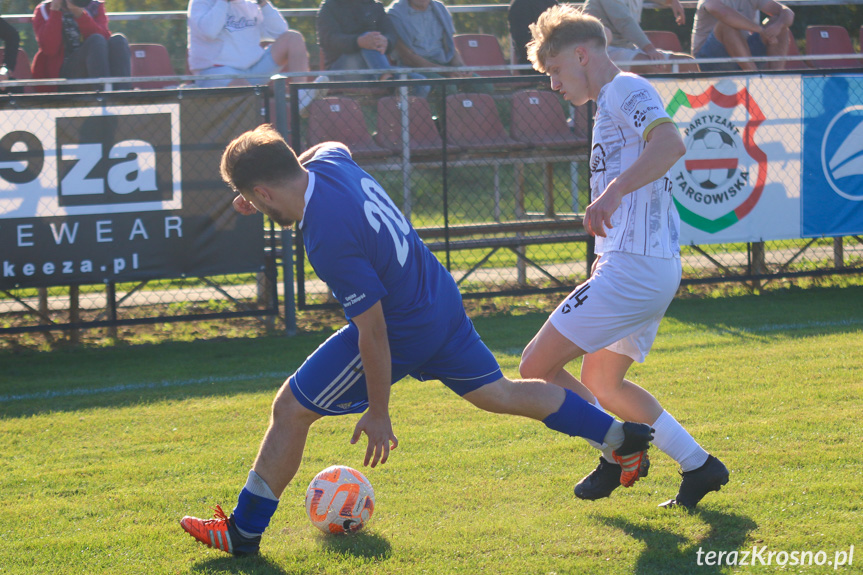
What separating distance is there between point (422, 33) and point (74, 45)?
11.9ft

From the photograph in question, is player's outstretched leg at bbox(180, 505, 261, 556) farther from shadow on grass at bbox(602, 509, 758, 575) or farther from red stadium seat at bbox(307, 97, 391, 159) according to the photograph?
red stadium seat at bbox(307, 97, 391, 159)

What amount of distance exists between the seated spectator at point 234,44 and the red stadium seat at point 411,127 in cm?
82

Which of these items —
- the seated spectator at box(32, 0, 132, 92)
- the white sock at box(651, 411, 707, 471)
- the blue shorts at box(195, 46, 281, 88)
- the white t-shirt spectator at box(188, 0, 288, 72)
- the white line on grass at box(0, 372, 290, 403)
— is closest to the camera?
the white sock at box(651, 411, 707, 471)

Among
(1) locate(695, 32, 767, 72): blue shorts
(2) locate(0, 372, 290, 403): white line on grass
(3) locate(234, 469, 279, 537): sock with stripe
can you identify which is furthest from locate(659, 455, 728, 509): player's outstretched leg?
(1) locate(695, 32, 767, 72): blue shorts

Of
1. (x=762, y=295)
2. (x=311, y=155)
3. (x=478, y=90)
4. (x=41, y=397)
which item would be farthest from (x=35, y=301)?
(x=762, y=295)

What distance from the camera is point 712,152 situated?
8.23 m

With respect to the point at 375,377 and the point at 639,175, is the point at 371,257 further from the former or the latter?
the point at 639,175

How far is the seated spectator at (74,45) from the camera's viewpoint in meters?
8.33

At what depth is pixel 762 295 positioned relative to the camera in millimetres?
8805

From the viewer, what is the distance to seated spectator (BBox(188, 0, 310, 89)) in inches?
343

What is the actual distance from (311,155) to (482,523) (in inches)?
67.2

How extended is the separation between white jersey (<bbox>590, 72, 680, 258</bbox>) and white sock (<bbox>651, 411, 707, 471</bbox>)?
728 mm

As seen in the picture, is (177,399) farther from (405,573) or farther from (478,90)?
(478,90)

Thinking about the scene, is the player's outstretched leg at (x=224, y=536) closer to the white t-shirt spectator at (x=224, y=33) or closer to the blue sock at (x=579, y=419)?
the blue sock at (x=579, y=419)
